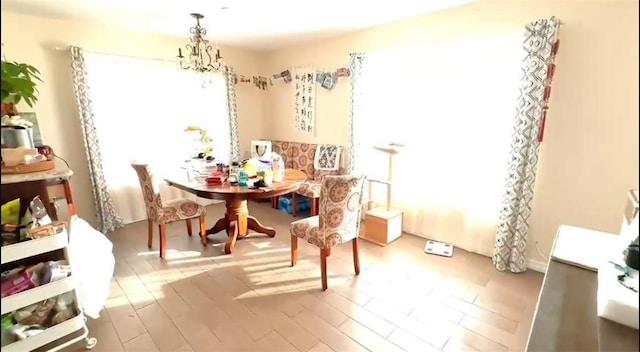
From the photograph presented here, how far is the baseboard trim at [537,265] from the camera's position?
2.52 metres

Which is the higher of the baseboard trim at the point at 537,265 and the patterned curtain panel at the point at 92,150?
the patterned curtain panel at the point at 92,150

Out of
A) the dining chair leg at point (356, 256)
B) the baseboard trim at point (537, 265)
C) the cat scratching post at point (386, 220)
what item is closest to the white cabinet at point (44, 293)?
the dining chair leg at point (356, 256)

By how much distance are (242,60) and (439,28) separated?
2.79m

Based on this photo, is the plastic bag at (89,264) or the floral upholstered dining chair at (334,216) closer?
the plastic bag at (89,264)

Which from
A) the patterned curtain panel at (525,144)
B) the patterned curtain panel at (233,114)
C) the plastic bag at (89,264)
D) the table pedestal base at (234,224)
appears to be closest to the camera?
the plastic bag at (89,264)

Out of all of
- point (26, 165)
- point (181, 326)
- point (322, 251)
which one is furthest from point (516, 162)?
point (26, 165)

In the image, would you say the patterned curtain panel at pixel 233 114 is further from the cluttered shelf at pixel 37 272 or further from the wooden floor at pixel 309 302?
the cluttered shelf at pixel 37 272

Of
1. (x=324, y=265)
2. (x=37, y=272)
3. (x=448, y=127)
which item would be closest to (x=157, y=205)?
(x=37, y=272)

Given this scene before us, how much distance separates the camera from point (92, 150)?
10.7ft

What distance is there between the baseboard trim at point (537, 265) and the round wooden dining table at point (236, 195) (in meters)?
2.11

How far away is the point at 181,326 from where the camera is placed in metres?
1.93

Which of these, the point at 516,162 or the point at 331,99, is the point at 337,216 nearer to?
the point at 516,162

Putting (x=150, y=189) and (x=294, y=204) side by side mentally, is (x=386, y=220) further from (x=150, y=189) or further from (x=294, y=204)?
(x=150, y=189)

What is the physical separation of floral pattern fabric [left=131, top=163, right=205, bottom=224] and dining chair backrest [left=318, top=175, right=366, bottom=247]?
142 cm
